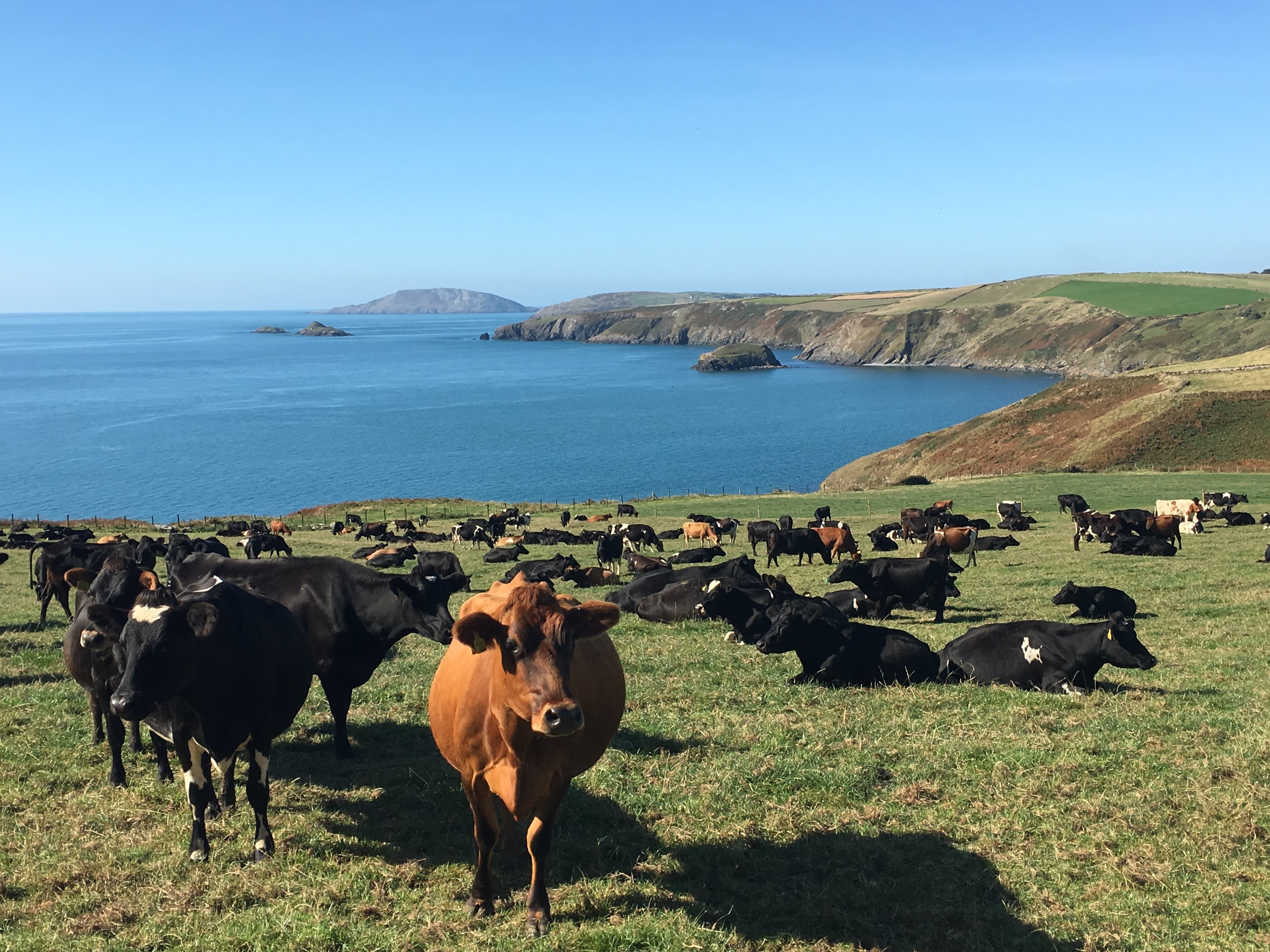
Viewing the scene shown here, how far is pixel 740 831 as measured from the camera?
8328 mm

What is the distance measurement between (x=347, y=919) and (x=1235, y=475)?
57.9 metres

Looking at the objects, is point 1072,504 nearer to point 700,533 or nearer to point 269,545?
point 700,533

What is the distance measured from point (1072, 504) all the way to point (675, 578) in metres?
28.5

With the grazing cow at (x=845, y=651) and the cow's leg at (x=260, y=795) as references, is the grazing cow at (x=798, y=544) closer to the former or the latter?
the grazing cow at (x=845, y=651)

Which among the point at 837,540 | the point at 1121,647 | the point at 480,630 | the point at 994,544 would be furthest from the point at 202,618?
the point at 994,544

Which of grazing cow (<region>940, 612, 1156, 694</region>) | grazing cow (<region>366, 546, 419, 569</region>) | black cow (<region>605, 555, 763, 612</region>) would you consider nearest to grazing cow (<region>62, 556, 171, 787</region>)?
grazing cow (<region>940, 612, 1156, 694</region>)

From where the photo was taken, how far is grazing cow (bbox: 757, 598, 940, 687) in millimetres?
13797

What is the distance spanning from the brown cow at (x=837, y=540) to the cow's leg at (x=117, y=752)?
24.6 metres

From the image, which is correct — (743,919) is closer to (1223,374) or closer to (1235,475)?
(1235,475)

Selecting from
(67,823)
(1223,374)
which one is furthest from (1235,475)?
(67,823)

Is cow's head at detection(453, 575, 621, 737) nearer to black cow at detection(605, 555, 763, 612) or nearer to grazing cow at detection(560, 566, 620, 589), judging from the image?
black cow at detection(605, 555, 763, 612)

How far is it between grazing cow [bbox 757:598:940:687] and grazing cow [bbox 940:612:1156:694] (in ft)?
1.88

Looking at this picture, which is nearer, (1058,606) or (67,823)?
(67,823)

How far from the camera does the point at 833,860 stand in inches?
307
